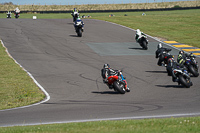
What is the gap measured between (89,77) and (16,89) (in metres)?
4.56

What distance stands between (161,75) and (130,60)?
17.3ft

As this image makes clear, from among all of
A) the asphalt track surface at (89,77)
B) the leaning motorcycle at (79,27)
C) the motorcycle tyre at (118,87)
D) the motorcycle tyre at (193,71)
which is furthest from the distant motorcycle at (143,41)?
the motorcycle tyre at (118,87)

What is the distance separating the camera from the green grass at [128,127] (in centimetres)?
860

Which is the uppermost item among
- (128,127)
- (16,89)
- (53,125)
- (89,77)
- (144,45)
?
(128,127)

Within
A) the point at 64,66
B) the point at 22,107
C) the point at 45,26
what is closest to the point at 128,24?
the point at 45,26

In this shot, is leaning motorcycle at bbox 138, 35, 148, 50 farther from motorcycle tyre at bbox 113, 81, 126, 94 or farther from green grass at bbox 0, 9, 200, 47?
motorcycle tyre at bbox 113, 81, 126, 94

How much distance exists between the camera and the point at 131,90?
53.9 feet

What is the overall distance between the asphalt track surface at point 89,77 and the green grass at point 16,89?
0.68m

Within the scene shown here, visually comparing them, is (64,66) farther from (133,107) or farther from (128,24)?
(128,24)

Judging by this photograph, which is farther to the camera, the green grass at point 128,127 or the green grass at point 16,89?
the green grass at point 16,89

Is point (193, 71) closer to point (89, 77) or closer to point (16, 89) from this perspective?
point (89, 77)

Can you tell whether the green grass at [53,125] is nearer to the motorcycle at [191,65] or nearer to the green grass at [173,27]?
the green grass at [173,27]

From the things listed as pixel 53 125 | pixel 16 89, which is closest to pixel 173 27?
pixel 16 89

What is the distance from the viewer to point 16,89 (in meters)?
16.5
